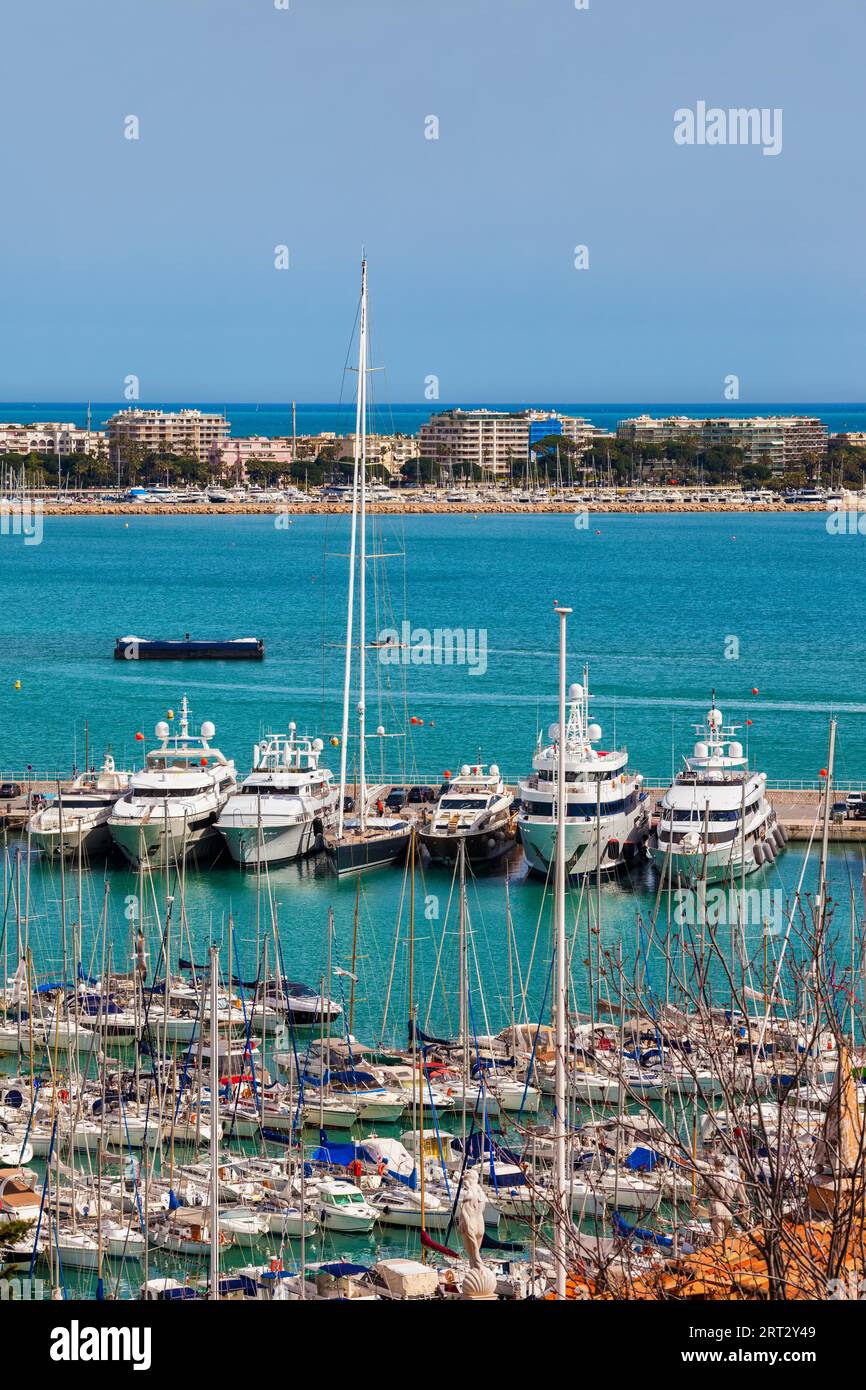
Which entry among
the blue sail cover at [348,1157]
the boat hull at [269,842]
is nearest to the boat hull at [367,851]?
the boat hull at [269,842]

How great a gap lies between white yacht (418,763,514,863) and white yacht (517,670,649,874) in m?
0.49

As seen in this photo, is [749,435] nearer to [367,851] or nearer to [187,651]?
[187,651]

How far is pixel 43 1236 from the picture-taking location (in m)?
14.2

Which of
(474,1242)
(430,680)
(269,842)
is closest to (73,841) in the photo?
(269,842)

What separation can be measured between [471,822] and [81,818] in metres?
5.81

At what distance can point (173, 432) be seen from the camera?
169m

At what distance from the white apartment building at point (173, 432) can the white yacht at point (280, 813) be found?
139188 millimetres

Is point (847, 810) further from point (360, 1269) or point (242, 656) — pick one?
point (242, 656)

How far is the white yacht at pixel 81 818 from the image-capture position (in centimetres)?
2825

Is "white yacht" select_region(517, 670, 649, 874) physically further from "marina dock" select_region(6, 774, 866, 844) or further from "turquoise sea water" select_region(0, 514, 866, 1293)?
"marina dock" select_region(6, 774, 866, 844)

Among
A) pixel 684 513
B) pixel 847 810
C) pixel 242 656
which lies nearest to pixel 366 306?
pixel 847 810

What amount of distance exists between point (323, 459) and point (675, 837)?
12901 cm

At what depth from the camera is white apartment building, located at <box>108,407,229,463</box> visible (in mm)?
167625
